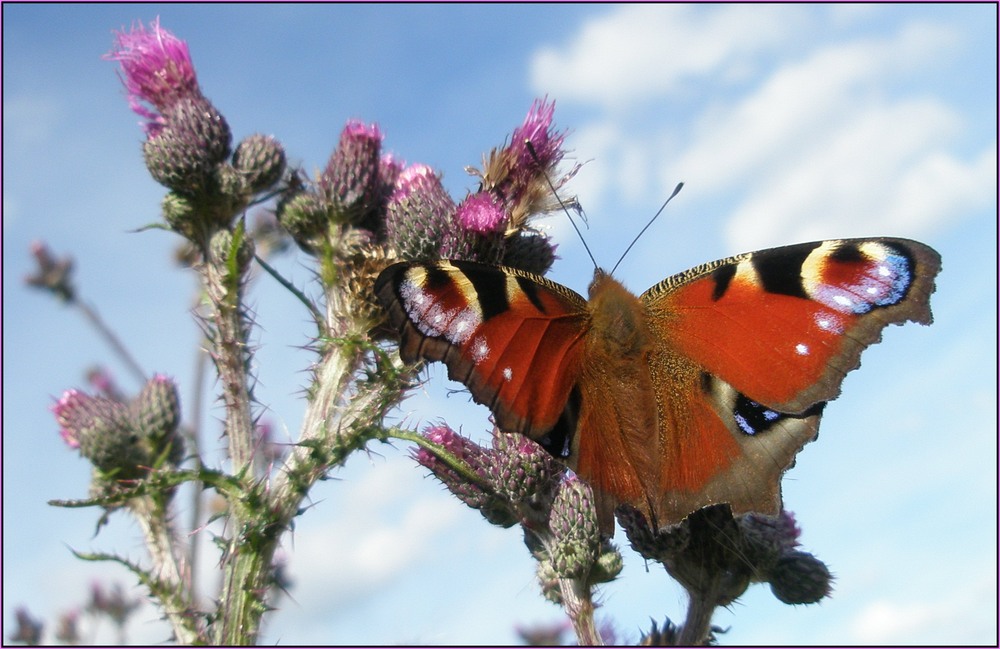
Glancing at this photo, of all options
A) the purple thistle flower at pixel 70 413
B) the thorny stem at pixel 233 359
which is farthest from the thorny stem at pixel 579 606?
the purple thistle flower at pixel 70 413

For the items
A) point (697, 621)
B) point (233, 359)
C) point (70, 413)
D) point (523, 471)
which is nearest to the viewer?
point (697, 621)

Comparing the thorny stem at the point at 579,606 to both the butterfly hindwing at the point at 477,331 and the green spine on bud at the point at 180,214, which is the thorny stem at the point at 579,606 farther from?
the green spine on bud at the point at 180,214

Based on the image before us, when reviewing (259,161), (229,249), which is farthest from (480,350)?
(259,161)

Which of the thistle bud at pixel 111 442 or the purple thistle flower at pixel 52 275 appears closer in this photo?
the thistle bud at pixel 111 442

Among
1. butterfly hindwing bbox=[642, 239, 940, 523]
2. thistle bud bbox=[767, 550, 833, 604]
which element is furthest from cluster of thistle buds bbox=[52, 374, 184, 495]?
thistle bud bbox=[767, 550, 833, 604]

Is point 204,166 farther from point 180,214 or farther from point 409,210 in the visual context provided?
point 409,210

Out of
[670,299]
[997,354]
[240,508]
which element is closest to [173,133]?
[240,508]
